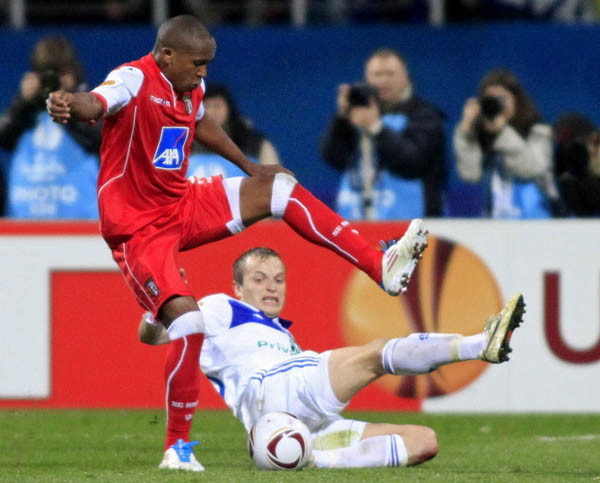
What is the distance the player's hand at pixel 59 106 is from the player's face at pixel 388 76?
163 inches

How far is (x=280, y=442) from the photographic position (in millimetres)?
6297

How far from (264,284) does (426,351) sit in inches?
54.5

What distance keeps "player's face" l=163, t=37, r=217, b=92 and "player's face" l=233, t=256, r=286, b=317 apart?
3.94 ft

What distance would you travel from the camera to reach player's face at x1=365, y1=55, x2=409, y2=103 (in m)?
9.55

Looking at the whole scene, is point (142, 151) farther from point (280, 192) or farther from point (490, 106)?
point (490, 106)

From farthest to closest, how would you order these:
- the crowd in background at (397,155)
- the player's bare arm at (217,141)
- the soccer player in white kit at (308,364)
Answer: the crowd in background at (397,155) → the player's bare arm at (217,141) → the soccer player in white kit at (308,364)

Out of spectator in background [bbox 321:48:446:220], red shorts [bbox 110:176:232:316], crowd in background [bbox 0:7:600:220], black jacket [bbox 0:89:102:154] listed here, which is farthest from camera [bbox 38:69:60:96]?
red shorts [bbox 110:176:232:316]

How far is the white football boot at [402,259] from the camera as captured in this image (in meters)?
6.35

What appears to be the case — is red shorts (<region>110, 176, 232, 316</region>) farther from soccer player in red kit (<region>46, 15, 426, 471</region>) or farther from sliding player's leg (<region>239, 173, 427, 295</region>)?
sliding player's leg (<region>239, 173, 427, 295</region>)

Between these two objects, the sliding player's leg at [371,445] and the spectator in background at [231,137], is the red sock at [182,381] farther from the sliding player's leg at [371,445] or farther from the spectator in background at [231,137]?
the spectator in background at [231,137]

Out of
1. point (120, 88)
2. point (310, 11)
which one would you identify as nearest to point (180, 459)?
point (120, 88)

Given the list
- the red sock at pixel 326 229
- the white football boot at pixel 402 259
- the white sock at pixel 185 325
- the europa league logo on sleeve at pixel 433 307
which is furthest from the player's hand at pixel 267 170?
the europa league logo on sleeve at pixel 433 307

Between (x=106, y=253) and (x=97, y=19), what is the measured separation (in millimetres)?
3654

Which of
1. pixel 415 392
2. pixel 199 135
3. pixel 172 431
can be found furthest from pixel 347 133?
pixel 172 431
